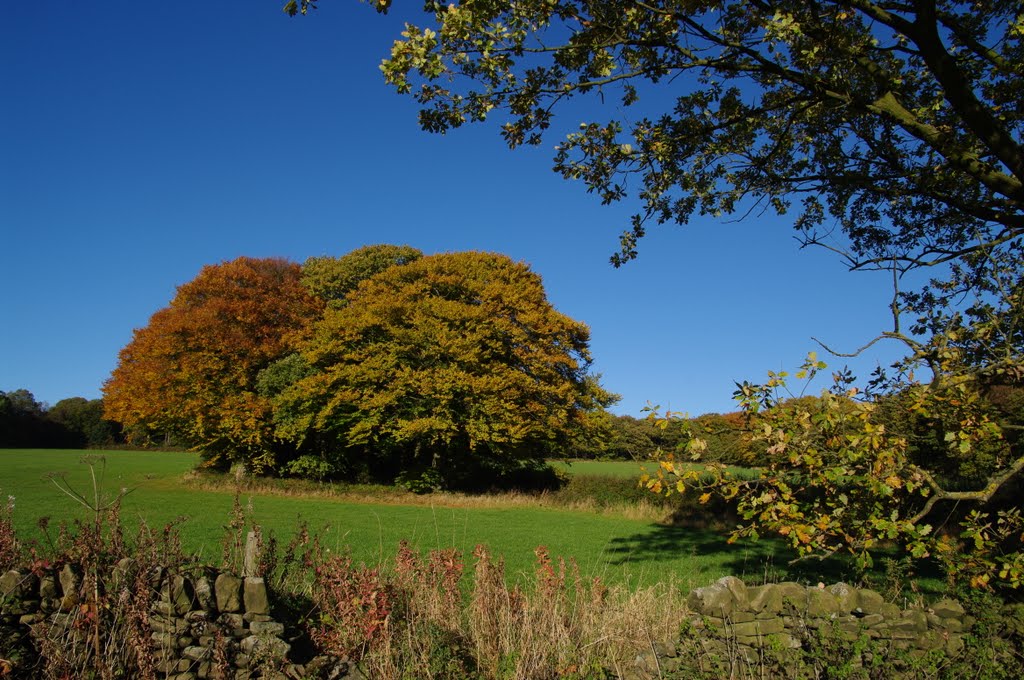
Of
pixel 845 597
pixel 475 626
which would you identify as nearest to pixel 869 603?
pixel 845 597

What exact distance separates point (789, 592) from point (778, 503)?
1259mm

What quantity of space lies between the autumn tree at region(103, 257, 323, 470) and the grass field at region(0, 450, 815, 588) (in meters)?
3.04

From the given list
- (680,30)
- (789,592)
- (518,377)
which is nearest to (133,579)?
(789,592)

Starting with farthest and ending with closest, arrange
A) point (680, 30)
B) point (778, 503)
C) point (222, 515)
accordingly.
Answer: point (222, 515)
point (680, 30)
point (778, 503)

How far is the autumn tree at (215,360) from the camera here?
30.6 meters

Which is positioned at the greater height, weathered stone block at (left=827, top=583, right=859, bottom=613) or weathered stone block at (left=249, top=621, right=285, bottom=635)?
weathered stone block at (left=827, top=583, right=859, bottom=613)

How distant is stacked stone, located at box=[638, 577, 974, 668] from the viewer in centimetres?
585

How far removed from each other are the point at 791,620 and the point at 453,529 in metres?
13.5

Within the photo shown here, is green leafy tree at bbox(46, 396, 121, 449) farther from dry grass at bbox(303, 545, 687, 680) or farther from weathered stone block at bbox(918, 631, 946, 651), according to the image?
weathered stone block at bbox(918, 631, 946, 651)

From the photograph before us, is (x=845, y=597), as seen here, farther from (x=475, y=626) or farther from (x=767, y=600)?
(x=475, y=626)

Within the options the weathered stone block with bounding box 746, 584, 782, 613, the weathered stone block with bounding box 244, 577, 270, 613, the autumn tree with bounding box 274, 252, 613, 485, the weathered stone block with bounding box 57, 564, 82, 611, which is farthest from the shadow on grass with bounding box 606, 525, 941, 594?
the autumn tree with bounding box 274, 252, 613, 485

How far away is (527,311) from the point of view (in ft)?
97.7

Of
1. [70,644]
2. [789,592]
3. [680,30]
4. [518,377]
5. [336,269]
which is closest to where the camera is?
[70,644]

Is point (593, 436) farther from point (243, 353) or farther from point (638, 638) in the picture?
point (638, 638)
